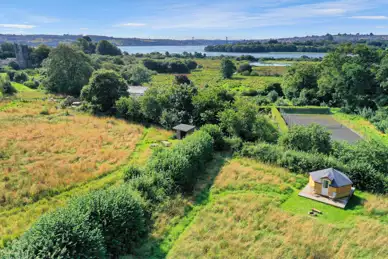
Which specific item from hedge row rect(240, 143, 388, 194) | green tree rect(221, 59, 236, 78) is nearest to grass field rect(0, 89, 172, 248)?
hedge row rect(240, 143, 388, 194)

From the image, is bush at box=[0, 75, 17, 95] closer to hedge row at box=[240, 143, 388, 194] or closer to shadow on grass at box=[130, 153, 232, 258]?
shadow on grass at box=[130, 153, 232, 258]

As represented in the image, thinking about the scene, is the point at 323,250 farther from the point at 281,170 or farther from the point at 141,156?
the point at 141,156

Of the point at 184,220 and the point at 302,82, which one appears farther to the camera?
the point at 302,82

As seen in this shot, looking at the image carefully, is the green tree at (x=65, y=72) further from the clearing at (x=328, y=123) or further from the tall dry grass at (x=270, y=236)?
the tall dry grass at (x=270, y=236)

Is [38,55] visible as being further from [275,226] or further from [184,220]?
[275,226]

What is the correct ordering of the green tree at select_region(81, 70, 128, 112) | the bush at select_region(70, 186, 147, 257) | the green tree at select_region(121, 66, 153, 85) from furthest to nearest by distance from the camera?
the green tree at select_region(121, 66, 153, 85) < the green tree at select_region(81, 70, 128, 112) < the bush at select_region(70, 186, 147, 257)

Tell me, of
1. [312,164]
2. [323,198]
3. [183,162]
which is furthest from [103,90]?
[323,198]

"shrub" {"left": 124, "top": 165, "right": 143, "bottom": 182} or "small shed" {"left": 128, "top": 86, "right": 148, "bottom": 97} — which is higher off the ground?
"small shed" {"left": 128, "top": 86, "right": 148, "bottom": 97}
